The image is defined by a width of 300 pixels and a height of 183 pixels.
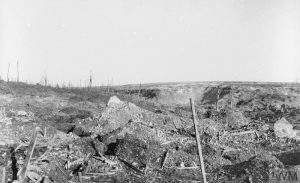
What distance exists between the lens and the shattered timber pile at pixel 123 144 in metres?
10.9

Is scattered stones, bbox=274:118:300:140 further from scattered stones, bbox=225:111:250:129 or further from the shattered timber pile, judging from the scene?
scattered stones, bbox=225:111:250:129

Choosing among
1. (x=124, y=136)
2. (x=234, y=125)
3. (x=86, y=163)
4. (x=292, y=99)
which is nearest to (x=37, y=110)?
(x=124, y=136)

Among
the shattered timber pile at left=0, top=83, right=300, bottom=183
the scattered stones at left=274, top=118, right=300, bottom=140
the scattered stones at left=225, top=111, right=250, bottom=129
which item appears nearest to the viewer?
the shattered timber pile at left=0, top=83, right=300, bottom=183

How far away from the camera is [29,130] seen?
15617mm

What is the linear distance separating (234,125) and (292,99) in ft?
55.2

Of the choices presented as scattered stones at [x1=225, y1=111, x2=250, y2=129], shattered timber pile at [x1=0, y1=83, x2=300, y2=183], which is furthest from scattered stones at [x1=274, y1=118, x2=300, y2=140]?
scattered stones at [x1=225, y1=111, x2=250, y2=129]

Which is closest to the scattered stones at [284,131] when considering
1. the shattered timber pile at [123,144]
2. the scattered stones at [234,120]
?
the shattered timber pile at [123,144]

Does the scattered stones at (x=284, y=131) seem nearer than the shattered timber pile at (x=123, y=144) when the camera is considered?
No

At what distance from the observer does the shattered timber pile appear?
1088 centimetres

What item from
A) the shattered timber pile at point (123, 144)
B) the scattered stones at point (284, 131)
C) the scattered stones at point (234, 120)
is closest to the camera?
the shattered timber pile at point (123, 144)

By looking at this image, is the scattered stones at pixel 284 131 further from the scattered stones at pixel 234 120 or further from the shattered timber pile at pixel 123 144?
the scattered stones at pixel 234 120

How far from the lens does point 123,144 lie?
12875 millimetres

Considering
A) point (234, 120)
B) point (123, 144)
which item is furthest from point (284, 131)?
point (123, 144)

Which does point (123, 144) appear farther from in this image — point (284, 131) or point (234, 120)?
point (284, 131)
